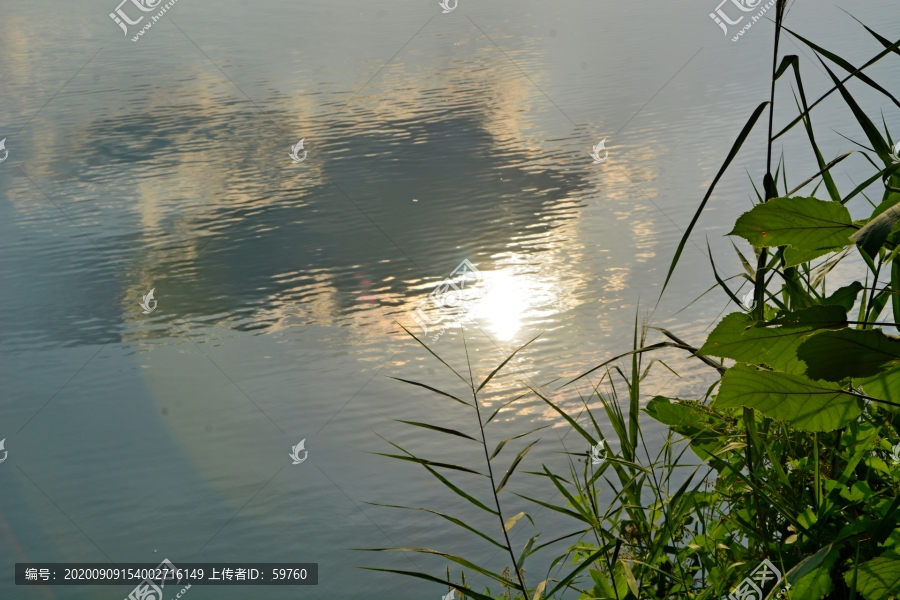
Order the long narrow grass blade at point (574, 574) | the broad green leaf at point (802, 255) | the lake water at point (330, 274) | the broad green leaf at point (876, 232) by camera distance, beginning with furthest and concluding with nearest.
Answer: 1. the lake water at point (330, 274)
2. the long narrow grass blade at point (574, 574)
3. the broad green leaf at point (802, 255)
4. the broad green leaf at point (876, 232)

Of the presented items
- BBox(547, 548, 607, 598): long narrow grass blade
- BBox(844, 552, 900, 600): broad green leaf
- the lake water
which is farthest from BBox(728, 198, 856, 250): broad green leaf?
the lake water

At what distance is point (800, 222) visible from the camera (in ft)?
1.31

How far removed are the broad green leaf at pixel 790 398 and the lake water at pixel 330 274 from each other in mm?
806

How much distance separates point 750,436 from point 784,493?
0.69 feet

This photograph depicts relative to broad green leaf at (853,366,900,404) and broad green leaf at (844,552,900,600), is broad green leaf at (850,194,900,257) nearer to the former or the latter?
broad green leaf at (853,366,900,404)

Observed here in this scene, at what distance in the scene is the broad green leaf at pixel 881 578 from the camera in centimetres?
46

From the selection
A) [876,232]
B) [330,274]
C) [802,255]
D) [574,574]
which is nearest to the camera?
[876,232]

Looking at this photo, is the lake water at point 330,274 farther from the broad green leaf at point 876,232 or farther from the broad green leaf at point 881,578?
the broad green leaf at point 876,232

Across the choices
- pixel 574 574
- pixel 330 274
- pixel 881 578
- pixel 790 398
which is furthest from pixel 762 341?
pixel 330 274

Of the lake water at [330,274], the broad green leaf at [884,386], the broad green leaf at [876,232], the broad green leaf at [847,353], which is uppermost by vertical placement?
the lake water at [330,274]

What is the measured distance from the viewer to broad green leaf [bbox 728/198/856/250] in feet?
1.30

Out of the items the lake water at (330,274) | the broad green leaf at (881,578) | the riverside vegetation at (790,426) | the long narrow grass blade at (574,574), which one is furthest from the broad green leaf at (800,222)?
the lake water at (330,274)

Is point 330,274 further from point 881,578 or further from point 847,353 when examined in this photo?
point 847,353

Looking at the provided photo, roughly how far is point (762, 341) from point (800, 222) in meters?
0.06
